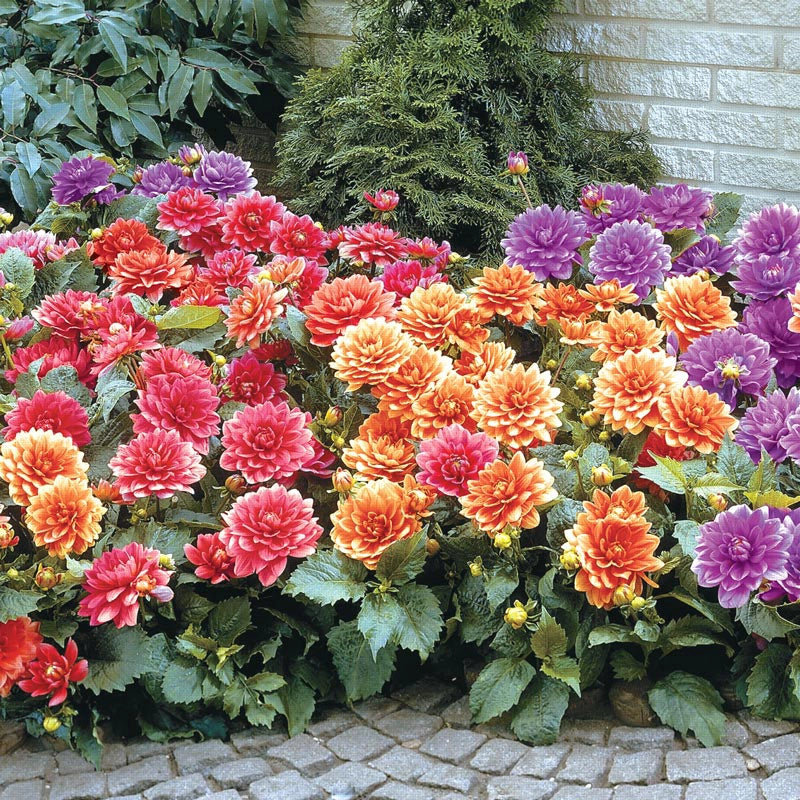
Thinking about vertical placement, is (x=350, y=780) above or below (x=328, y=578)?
below

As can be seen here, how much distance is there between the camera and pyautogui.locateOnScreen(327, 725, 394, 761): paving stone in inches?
69.2

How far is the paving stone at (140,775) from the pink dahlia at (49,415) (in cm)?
58

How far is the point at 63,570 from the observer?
1795 mm

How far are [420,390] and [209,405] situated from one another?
38 centimetres

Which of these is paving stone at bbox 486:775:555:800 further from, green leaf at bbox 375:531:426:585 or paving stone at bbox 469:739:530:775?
green leaf at bbox 375:531:426:585

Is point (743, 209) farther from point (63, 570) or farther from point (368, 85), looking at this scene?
point (63, 570)

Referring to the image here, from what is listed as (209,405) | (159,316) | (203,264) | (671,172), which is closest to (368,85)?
(203,264)

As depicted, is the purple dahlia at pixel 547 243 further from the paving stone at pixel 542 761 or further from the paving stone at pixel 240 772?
the paving stone at pixel 240 772

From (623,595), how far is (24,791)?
101 cm

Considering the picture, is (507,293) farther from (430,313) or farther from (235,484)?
(235,484)

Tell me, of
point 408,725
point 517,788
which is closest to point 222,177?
point 408,725

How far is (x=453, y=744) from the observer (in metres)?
1.76

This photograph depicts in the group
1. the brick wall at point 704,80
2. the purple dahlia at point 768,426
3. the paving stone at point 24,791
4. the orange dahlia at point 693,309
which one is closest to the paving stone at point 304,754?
the paving stone at point 24,791

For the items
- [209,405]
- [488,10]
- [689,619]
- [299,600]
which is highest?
[488,10]
